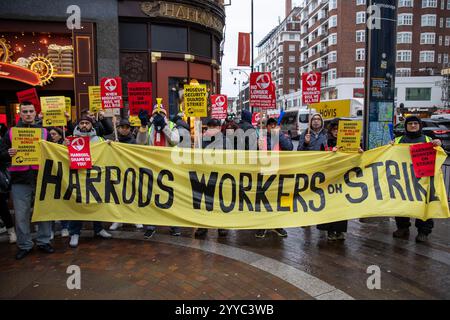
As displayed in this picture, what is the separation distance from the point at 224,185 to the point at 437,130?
1471 cm

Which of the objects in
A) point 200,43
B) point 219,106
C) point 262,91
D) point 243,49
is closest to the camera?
point 262,91

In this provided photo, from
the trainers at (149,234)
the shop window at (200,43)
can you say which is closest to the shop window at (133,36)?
the shop window at (200,43)

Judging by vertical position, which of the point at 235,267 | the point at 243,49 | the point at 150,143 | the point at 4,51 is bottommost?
the point at 235,267

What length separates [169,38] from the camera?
14.6m

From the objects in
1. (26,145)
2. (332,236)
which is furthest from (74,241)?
(332,236)

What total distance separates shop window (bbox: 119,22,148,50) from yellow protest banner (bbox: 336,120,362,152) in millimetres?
10695

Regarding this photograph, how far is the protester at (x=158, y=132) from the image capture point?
6002mm

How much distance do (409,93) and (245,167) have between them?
56.0m

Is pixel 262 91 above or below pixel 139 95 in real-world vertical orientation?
above

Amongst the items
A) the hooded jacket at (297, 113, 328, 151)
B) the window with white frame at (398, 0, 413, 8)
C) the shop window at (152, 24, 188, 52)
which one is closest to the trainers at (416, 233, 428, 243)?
the hooded jacket at (297, 113, 328, 151)

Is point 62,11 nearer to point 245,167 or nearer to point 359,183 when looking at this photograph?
point 245,167

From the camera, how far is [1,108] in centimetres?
1327

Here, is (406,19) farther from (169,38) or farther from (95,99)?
(95,99)
